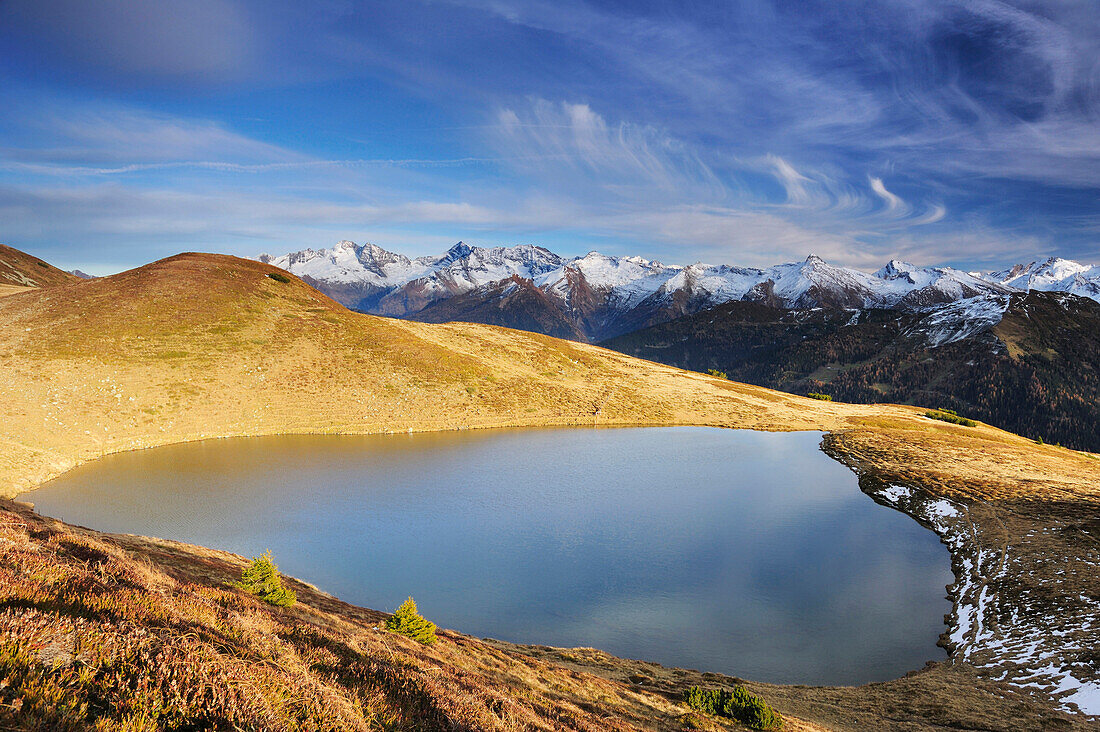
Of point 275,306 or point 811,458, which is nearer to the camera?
point 811,458

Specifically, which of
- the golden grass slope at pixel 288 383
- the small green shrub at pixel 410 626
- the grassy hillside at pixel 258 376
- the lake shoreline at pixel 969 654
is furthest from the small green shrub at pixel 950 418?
the small green shrub at pixel 410 626

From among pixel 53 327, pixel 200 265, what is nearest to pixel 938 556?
pixel 53 327

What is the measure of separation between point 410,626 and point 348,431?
170 ft

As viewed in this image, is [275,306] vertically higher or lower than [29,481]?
higher

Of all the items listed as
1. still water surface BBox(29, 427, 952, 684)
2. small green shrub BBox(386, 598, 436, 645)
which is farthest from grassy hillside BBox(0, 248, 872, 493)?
small green shrub BBox(386, 598, 436, 645)

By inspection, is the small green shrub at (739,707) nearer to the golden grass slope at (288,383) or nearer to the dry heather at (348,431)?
the dry heather at (348,431)

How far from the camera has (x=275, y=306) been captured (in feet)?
295

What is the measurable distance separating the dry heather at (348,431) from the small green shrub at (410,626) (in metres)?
0.74

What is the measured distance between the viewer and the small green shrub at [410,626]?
16734 mm

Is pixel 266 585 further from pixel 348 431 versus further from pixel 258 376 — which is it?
Answer: pixel 258 376

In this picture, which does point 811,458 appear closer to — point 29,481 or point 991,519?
point 991,519

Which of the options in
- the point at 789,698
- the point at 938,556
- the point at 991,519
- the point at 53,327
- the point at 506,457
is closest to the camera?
the point at 789,698

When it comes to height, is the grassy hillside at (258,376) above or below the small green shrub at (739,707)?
above

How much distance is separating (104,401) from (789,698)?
234 ft
